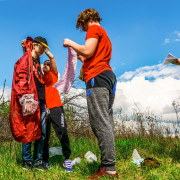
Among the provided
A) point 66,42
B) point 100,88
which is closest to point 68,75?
point 66,42

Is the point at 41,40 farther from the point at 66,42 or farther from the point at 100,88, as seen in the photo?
the point at 100,88

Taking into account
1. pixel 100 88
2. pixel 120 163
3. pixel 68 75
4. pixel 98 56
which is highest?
pixel 98 56

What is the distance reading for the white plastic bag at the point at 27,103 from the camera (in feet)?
9.20

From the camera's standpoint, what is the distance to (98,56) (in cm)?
246

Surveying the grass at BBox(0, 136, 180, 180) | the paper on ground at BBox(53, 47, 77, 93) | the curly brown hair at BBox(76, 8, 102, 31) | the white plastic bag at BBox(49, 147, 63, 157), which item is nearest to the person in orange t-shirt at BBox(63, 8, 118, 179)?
the curly brown hair at BBox(76, 8, 102, 31)

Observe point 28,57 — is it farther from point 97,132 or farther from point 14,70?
point 97,132

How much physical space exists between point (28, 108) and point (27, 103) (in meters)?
0.07

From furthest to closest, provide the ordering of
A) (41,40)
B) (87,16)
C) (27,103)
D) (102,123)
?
(41,40), (27,103), (87,16), (102,123)

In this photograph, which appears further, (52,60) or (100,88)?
(52,60)

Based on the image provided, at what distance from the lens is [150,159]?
10.7ft

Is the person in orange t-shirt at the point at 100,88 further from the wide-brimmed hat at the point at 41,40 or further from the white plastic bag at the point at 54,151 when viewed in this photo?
the white plastic bag at the point at 54,151

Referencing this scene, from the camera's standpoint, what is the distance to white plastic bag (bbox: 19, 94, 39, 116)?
110 inches

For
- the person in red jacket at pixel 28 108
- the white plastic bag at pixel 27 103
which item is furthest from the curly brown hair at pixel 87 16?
the white plastic bag at pixel 27 103

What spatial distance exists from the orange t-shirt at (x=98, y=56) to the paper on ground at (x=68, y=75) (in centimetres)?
46
